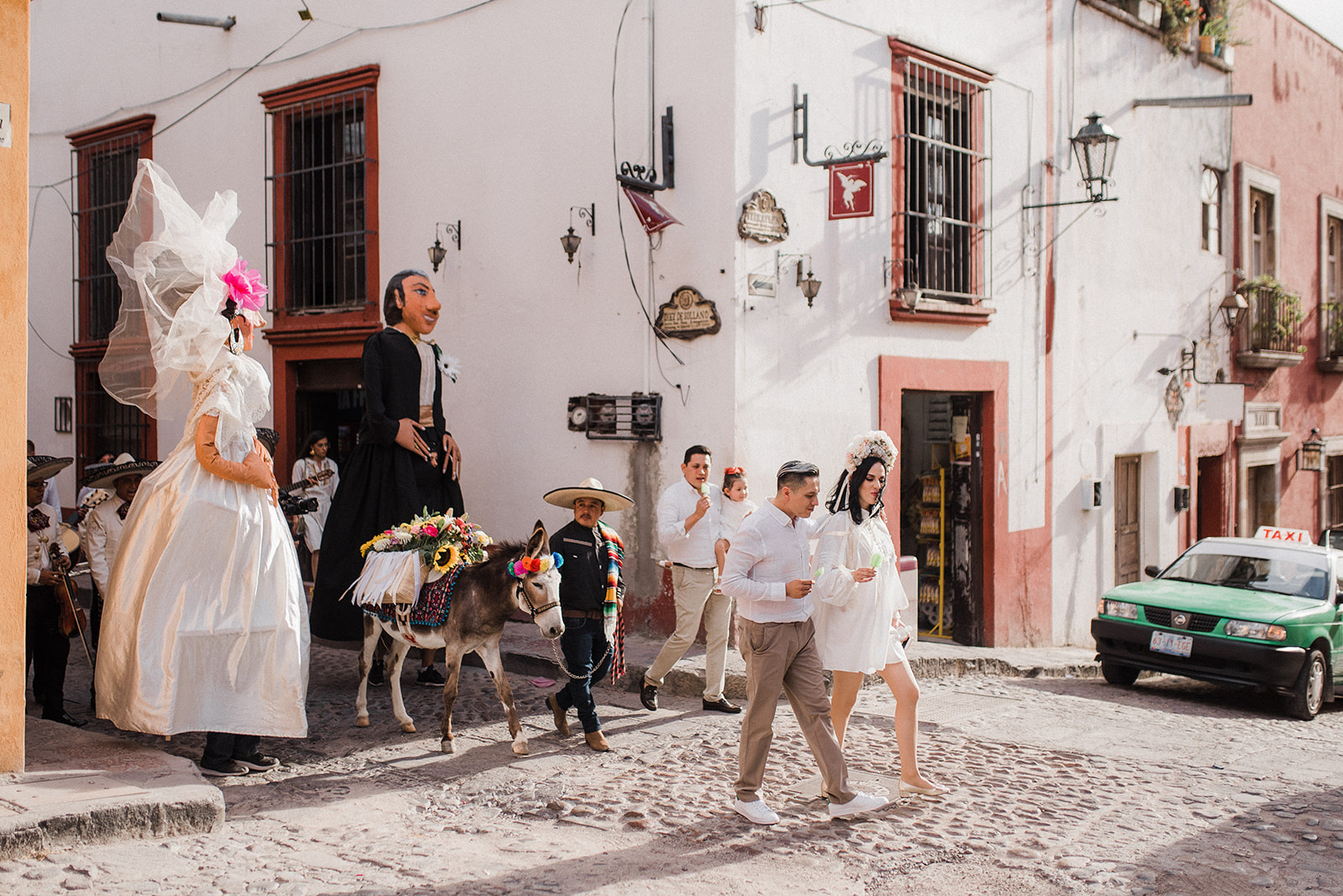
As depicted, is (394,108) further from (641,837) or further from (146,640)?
(641,837)

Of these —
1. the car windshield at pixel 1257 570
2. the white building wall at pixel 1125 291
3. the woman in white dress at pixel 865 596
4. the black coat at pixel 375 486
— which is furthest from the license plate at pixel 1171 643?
the black coat at pixel 375 486

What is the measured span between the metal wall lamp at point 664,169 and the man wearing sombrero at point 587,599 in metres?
3.12

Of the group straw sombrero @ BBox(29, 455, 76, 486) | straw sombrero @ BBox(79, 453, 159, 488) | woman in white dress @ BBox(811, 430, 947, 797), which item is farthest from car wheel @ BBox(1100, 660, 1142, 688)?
straw sombrero @ BBox(29, 455, 76, 486)

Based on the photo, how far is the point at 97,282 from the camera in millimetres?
13688

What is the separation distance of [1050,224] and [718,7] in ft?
16.7

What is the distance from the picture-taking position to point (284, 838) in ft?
15.5

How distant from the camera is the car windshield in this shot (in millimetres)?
10195

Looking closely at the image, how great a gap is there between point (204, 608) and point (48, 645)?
171 centimetres

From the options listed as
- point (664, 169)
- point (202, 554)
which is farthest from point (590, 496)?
point (664, 169)

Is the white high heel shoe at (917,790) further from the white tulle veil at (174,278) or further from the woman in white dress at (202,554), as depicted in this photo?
the white tulle veil at (174,278)

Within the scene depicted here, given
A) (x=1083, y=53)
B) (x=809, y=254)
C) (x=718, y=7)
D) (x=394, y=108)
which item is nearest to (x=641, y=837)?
(x=809, y=254)

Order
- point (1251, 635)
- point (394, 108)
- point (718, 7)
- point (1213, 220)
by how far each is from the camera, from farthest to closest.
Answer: point (1213, 220) → point (394, 108) → point (1251, 635) → point (718, 7)

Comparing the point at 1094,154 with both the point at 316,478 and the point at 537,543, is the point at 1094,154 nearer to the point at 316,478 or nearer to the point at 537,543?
the point at 537,543

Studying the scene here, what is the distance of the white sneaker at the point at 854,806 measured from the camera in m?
5.21
